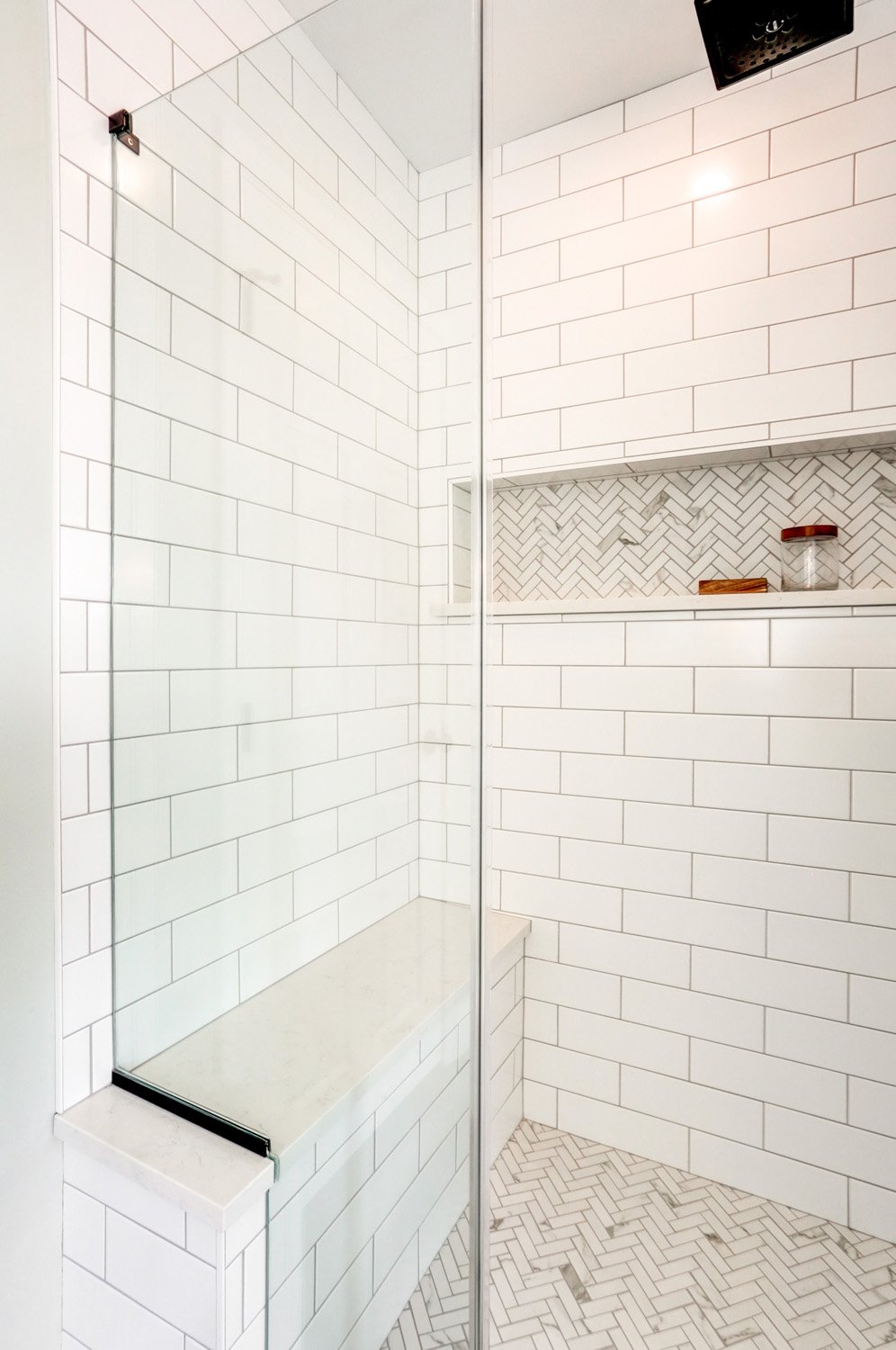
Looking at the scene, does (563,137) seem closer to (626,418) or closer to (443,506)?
(626,418)

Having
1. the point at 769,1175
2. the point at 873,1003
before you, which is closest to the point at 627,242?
the point at 873,1003

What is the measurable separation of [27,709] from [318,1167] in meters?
0.60

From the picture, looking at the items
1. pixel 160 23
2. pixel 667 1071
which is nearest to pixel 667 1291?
pixel 667 1071

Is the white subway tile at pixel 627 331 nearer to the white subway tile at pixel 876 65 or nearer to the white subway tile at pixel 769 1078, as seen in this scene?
the white subway tile at pixel 876 65

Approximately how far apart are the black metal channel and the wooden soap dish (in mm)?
1147

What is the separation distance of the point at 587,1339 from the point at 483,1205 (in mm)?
713

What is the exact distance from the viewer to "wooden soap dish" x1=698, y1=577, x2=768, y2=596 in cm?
130

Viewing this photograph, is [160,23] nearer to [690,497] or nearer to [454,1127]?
[690,497]

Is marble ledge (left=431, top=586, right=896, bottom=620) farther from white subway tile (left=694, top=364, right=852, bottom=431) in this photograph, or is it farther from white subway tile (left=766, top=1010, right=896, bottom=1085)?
white subway tile (left=766, top=1010, right=896, bottom=1085)

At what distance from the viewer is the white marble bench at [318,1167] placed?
2.22ft

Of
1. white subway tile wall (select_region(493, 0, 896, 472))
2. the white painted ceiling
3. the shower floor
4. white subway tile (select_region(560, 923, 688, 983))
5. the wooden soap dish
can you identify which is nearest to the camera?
the white painted ceiling

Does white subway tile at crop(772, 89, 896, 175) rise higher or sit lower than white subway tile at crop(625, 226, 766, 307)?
higher

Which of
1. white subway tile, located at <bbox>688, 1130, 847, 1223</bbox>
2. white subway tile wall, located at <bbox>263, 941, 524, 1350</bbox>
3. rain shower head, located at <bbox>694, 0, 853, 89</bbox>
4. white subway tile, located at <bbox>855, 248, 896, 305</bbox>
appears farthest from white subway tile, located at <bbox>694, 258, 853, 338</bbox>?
white subway tile, located at <bbox>688, 1130, 847, 1223</bbox>

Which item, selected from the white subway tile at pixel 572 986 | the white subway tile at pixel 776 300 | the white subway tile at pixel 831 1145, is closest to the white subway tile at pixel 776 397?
the white subway tile at pixel 776 300
